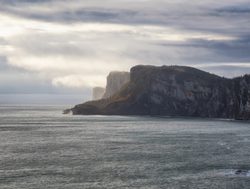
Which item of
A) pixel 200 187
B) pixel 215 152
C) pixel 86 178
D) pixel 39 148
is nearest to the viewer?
pixel 200 187

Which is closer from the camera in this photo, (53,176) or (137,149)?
(53,176)

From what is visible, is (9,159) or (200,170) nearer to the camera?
(200,170)

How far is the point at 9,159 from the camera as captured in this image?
6063 inches

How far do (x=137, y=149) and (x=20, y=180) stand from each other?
70184 millimetres

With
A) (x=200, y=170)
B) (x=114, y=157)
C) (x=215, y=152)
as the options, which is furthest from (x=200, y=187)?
(x=215, y=152)

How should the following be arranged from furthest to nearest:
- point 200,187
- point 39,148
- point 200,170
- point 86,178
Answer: point 39,148 → point 200,170 → point 86,178 → point 200,187

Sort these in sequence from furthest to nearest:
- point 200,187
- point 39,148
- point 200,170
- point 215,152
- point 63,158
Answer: point 39,148 → point 215,152 → point 63,158 → point 200,170 → point 200,187

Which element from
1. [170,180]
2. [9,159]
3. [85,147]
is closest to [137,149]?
[85,147]

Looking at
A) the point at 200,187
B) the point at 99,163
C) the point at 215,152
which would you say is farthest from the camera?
the point at 215,152

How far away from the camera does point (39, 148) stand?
18688cm

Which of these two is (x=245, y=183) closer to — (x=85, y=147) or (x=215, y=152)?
(x=215, y=152)

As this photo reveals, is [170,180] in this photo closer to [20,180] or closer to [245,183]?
[245,183]

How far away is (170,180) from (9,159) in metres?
53.3

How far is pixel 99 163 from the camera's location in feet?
486
